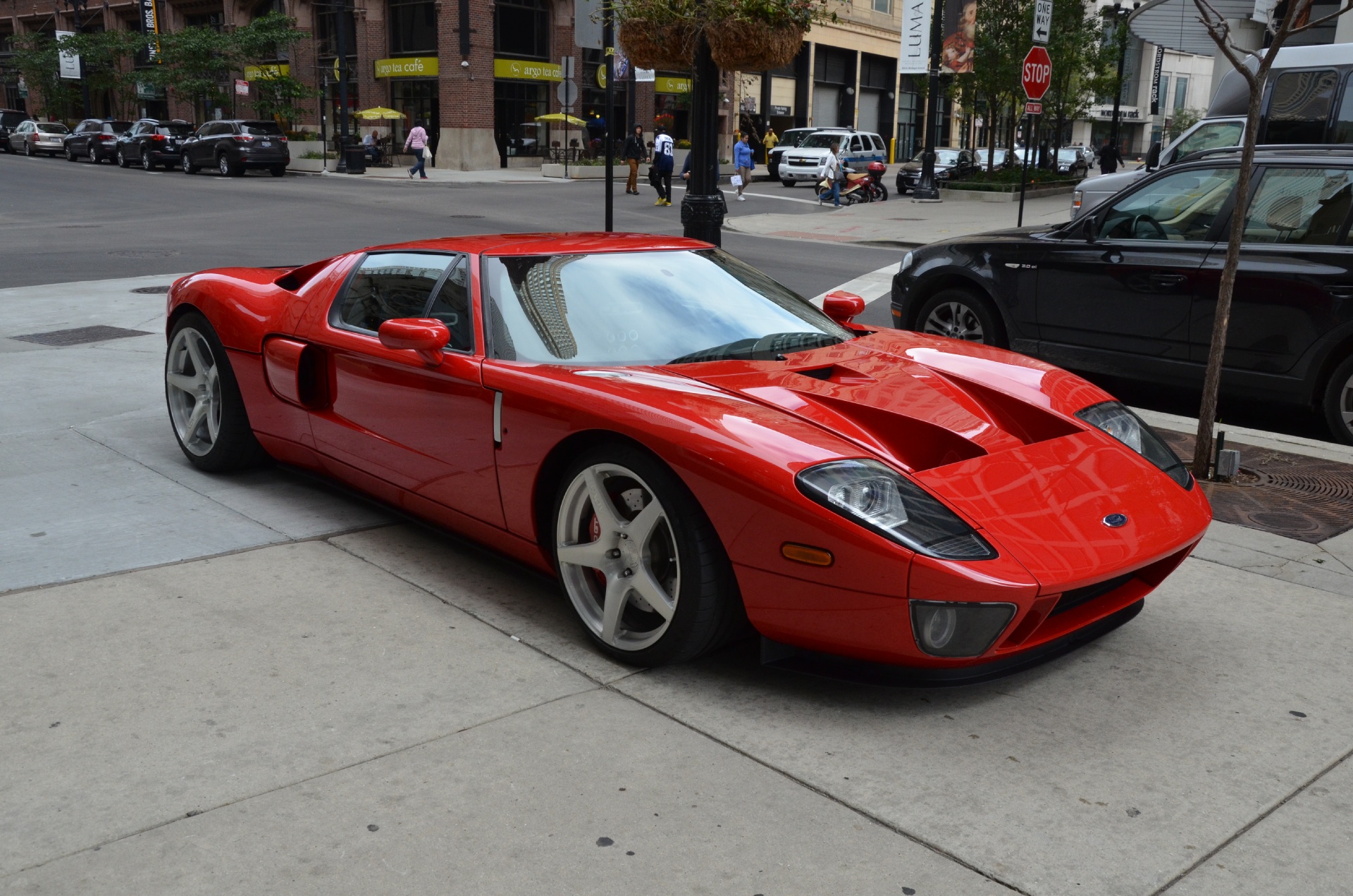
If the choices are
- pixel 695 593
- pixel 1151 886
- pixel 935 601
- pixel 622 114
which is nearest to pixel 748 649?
pixel 695 593

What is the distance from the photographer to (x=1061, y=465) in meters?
3.53

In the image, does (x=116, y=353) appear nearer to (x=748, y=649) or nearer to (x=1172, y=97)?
(x=748, y=649)

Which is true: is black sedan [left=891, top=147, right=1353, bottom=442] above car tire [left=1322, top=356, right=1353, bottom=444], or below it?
above

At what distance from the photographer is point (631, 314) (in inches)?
161

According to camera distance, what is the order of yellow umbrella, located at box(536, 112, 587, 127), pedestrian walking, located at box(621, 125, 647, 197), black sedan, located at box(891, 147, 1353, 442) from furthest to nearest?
yellow umbrella, located at box(536, 112, 587, 127)
pedestrian walking, located at box(621, 125, 647, 197)
black sedan, located at box(891, 147, 1353, 442)

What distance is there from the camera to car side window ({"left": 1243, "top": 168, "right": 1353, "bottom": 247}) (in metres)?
6.42

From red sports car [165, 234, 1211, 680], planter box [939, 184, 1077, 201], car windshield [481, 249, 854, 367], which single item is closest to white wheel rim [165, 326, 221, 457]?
red sports car [165, 234, 1211, 680]

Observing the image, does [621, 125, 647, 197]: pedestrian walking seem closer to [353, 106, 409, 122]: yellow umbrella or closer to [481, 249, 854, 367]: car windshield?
[353, 106, 409, 122]: yellow umbrella

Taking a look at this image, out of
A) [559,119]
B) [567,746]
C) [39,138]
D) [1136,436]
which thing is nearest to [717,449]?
[567,746]

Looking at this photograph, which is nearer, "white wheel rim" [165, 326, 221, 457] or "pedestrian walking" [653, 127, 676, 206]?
"white wheel rim" [165, 326, 221, 457]

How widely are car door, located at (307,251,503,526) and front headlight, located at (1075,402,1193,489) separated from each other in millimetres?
1987

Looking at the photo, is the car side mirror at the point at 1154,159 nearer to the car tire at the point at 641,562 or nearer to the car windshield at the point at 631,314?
the car windshield at the point at 631,314

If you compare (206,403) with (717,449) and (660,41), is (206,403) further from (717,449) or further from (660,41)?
(660,41)

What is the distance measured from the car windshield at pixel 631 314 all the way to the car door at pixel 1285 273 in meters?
3.17
